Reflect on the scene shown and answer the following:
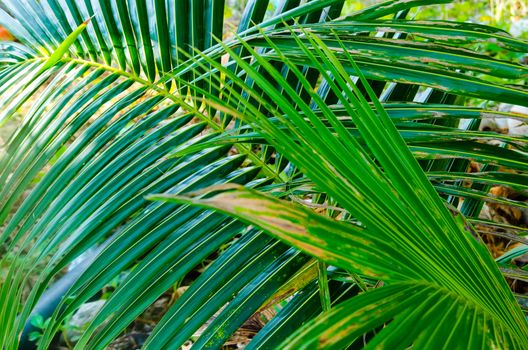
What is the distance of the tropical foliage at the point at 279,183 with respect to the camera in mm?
414

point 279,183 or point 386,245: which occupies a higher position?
point 279,183

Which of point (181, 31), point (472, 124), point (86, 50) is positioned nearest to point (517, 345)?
point (472, 124)

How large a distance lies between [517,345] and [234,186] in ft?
0.97

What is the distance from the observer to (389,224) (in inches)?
17.3

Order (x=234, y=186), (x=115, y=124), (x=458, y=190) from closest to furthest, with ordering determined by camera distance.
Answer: (x=234, y=186)
(x=458, y=190)
(x=115, y=124)

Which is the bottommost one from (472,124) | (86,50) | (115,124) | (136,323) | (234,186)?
(136,323)

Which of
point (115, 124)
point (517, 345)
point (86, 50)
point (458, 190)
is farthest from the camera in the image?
point (86, 50)

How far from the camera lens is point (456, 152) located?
0.75 meters

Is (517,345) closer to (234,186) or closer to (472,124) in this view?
(234,186)

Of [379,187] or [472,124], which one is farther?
[472,124]

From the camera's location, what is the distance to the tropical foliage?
414 millimetres

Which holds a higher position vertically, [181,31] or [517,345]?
[181,31]

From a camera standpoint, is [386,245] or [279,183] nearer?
[386,245]

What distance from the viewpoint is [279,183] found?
3.13 feet
